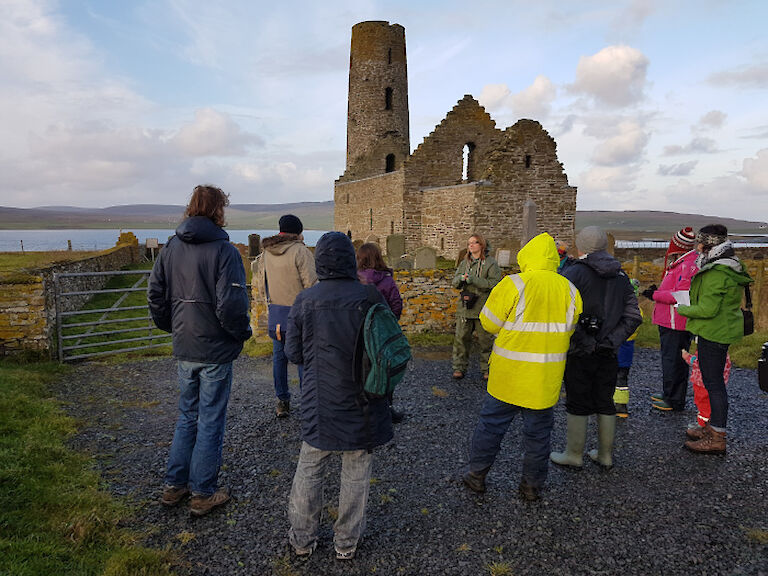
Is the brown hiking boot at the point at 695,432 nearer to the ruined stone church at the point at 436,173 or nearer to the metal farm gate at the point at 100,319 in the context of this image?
the metal farm gate at the point at 100,319

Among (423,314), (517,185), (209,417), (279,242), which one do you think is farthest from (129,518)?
(517,185)

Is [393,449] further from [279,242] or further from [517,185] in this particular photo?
[517,185]

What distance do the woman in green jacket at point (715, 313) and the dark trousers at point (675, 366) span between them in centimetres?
105

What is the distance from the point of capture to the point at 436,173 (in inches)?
910

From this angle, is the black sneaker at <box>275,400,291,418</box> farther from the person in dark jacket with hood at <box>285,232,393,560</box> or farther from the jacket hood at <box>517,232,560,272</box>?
the jacket hood at <box>517,232,560,272</box>

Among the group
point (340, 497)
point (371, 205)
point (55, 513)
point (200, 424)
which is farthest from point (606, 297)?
point (371, 205)

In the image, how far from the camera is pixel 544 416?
3.56 m

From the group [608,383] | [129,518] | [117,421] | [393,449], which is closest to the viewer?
[129,518]

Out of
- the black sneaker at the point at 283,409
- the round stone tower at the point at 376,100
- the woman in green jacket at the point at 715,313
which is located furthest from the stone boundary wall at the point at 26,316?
the round stone tower at the point at 376,100

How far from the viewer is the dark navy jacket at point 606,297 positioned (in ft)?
12.5

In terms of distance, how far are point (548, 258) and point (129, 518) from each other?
3578mm

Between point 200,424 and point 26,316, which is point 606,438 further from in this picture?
point 26,316

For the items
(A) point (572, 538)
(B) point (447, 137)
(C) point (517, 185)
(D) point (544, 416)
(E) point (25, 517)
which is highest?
(B) point (447, 137)

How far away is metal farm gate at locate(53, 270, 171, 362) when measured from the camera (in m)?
7.49
